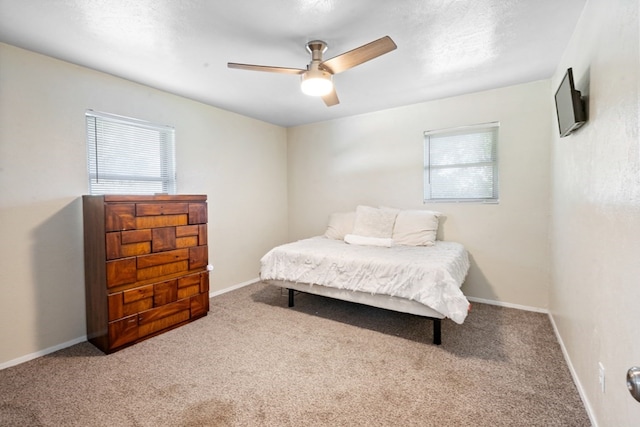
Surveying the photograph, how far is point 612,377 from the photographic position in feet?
4.06

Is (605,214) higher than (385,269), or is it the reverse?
(605,214)

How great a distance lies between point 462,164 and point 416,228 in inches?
→ 38.0

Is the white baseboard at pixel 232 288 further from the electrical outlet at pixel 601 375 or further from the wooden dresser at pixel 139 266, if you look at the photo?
the electrical outlet at pixel 601 375

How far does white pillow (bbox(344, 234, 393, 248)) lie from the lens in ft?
10.7

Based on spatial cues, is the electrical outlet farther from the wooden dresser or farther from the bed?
the wooden dresser

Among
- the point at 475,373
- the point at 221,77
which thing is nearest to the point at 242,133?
the point at 221,77

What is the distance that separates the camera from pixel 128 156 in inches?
112

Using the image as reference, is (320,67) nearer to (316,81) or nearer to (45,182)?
(316,81)

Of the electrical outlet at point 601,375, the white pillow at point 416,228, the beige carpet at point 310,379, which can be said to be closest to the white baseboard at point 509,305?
the beige carpet at point 310,379

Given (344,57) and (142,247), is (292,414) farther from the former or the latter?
(344,57)

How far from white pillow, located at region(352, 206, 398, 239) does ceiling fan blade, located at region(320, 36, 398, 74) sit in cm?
190

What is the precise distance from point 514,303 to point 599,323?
1.95 meters

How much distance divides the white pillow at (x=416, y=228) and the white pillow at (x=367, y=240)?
0.15 meters

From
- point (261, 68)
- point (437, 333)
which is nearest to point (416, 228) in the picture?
point (437, 333)
